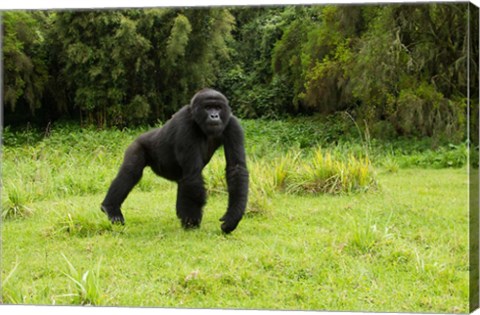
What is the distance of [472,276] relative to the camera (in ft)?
13.8

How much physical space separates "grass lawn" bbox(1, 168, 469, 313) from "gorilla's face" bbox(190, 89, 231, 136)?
32.8 inches

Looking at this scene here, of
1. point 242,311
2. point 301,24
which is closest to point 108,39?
point 301,24

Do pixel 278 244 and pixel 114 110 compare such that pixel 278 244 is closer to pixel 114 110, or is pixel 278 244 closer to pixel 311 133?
pixel 311 133

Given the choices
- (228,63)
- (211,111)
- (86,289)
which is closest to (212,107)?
(211,111)

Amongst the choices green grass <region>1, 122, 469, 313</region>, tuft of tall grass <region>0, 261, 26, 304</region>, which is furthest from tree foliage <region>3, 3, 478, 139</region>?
tuft of tall grass <region>0, 261, 26, 304</region>

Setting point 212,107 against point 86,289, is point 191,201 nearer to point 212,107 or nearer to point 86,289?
point 212,107

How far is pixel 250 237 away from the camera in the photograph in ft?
17.4

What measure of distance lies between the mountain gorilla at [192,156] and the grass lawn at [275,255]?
0.59 ft

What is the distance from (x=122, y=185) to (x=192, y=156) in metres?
0.78

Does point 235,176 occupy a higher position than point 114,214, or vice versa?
point 235,176

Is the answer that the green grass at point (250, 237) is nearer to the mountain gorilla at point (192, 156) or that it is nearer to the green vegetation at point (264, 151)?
the green vegetation at point (264, 151)

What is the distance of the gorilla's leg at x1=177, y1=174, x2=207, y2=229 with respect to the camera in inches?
216

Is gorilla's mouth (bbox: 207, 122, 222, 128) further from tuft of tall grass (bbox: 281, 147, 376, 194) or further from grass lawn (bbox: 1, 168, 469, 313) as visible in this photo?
tuft of tall grass (bbox: 281, 147, 376, 194)

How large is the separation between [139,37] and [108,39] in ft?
0.79
